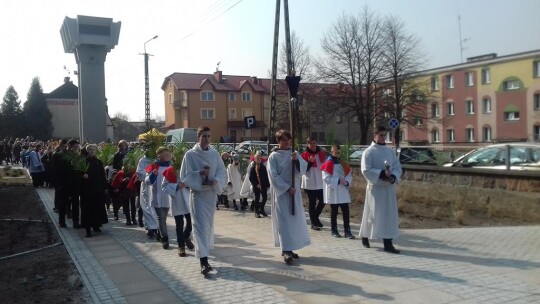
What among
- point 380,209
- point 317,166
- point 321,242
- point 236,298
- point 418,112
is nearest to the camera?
point 236,298

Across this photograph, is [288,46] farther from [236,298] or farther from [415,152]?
[236,298]

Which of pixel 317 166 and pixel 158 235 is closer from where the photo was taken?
pixel 158 235

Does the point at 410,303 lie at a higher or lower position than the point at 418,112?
lower

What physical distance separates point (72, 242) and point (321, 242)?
4853 mm

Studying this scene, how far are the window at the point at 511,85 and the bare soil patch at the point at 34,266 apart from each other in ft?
150

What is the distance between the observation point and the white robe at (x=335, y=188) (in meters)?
9.61

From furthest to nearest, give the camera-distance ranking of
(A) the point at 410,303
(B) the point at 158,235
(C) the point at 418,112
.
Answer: (C) the point at 418,112 → (B) the point at 158,235 → (A) the point at 410,303

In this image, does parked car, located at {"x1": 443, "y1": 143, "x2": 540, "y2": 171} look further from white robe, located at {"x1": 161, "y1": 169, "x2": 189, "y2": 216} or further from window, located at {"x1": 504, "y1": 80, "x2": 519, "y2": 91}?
window, located at {"x1": 504, "y1": 80, "x2": 519, "y2": 91}

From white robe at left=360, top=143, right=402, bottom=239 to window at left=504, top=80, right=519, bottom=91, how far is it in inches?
1776

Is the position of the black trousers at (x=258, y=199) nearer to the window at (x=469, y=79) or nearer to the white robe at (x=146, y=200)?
the white robe at (x=146, y=200)

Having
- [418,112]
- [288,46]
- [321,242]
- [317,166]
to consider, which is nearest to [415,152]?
[288,46]


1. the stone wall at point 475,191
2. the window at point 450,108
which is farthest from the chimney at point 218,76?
the stone wall at point 475,191

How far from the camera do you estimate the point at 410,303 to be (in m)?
5.50

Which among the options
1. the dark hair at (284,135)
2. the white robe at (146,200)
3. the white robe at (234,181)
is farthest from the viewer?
the white robe at (234,181)
